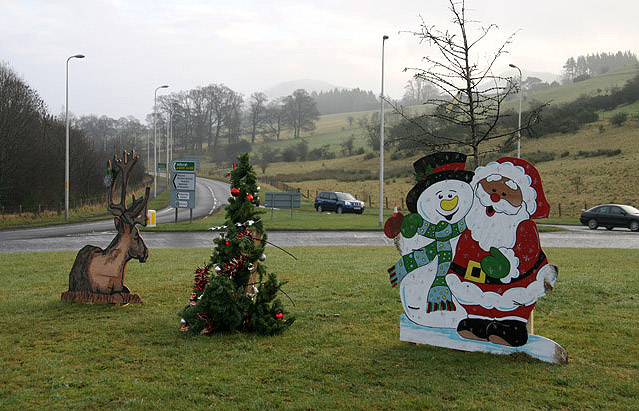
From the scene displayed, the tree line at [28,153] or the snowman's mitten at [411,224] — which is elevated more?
the tree line at [28,153]

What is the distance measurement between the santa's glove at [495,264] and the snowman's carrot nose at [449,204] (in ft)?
2.31

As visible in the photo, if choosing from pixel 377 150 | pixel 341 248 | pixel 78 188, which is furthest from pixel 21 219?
pixel 377 150

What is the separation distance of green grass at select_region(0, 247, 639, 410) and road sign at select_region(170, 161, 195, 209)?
58.7 ft

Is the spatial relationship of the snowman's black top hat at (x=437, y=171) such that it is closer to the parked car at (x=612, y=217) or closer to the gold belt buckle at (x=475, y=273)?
the gold belt buckle at (x=475, y=273)

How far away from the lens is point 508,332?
21.3 feet

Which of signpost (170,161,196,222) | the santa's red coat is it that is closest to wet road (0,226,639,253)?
signpost (170,161,196,222)

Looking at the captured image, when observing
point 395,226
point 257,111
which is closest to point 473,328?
point 395,226

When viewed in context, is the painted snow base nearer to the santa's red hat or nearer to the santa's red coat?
the santa's red coat

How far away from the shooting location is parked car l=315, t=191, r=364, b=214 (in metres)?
39.0

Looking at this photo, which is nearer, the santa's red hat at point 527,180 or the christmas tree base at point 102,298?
the santa's red hat at point 527,180

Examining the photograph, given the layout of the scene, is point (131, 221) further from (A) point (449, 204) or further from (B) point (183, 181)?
(B) point (183, 181)

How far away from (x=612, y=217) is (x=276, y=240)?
19.2 m

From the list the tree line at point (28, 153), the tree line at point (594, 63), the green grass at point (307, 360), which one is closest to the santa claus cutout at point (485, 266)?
the green grass at point (307, 360)

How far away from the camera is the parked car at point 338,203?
128ft
